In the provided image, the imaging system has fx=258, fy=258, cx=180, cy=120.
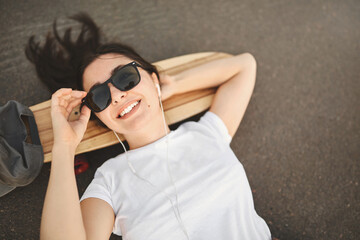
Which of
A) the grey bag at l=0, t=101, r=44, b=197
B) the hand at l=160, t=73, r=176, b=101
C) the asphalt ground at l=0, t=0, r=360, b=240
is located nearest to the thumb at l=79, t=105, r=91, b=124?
the grey bag at l=0, t=101, r=44, b=197

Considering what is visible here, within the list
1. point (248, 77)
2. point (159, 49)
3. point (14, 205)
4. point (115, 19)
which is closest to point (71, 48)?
point (115, 19)

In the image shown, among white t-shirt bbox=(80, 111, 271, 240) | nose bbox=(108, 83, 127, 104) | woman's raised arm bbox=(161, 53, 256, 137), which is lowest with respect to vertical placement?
white t-shirt bbox=(80, 111, 271, 240)

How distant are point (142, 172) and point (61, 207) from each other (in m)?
0.58

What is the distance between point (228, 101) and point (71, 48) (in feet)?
5.44

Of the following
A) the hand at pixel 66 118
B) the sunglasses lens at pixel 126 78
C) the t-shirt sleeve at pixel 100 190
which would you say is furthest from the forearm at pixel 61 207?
the sunglasses lens at pixel 126 78

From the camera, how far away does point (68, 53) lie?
8.45 ft

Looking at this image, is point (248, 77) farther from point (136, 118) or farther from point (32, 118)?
point (32, 118)

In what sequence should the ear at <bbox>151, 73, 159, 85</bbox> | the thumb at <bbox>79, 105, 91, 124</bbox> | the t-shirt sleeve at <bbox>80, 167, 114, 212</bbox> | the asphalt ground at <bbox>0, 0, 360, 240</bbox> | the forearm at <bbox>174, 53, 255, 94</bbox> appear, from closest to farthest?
1. the t-shirt sleeve at <bbox>80, 167, 114, 212</bbox>
2. the thumb at <bbox>79, 105, 91, 124</bbox>
3. the ear at <bbox>151, 73, 159, 85</bbox>
4. the forearm at <bbox>174, 53, 255, 94</bbox>
5. the asphalt ground at <bbox>0, 0, 360, 240</bbox>

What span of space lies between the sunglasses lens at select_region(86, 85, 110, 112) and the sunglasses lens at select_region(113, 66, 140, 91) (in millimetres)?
88

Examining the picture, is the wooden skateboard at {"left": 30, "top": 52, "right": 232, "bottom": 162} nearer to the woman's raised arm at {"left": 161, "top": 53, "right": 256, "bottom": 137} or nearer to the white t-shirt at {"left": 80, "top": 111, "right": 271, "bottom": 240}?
the woman's raised arm at {"left": 161, "top": 53, "right": 256, "bottom": 137}

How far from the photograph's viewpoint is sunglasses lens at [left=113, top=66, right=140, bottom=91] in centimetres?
174

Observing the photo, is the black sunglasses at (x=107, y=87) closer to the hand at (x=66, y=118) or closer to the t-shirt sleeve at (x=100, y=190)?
the hand at (x=66, y=118)

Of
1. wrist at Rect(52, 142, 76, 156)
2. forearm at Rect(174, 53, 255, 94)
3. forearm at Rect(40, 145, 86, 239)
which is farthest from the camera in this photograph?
forearm at Rect(174, 53, 255, 94)

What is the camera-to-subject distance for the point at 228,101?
2186 mm
